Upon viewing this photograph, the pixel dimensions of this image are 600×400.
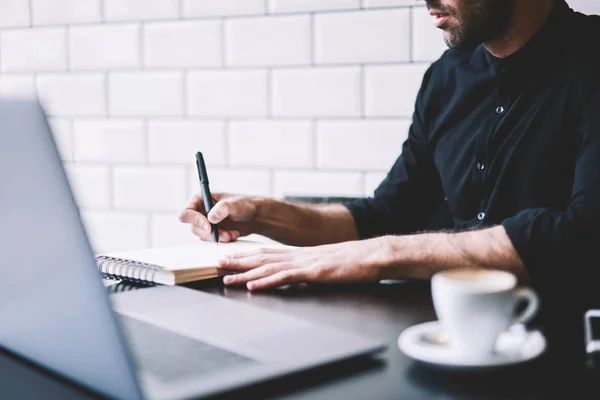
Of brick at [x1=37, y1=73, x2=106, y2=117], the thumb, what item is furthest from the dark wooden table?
brick at [x1=37, y1=73, x2=106, y2=117]

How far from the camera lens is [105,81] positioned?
2264mm

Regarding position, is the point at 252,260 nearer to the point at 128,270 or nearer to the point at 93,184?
the point at 128,270

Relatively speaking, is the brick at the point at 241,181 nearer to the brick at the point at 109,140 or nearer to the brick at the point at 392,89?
the brick at the point at 109,140

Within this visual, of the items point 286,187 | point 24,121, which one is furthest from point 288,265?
point 286,187

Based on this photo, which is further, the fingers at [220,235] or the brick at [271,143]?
the brick at [271,143]

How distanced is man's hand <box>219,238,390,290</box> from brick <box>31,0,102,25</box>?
136 cm

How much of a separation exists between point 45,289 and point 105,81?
1.71m

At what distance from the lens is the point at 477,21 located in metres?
1.52

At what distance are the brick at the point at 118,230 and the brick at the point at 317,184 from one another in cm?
45

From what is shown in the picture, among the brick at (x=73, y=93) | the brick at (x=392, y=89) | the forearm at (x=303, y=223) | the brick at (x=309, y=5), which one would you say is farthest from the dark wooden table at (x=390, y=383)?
the brick at (x=73, y=93)

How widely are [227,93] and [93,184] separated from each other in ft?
1.76

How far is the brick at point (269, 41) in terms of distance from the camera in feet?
6.49

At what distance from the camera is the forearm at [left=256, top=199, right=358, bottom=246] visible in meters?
1.55

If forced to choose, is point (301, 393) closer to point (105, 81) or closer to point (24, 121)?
point (24, 121)
